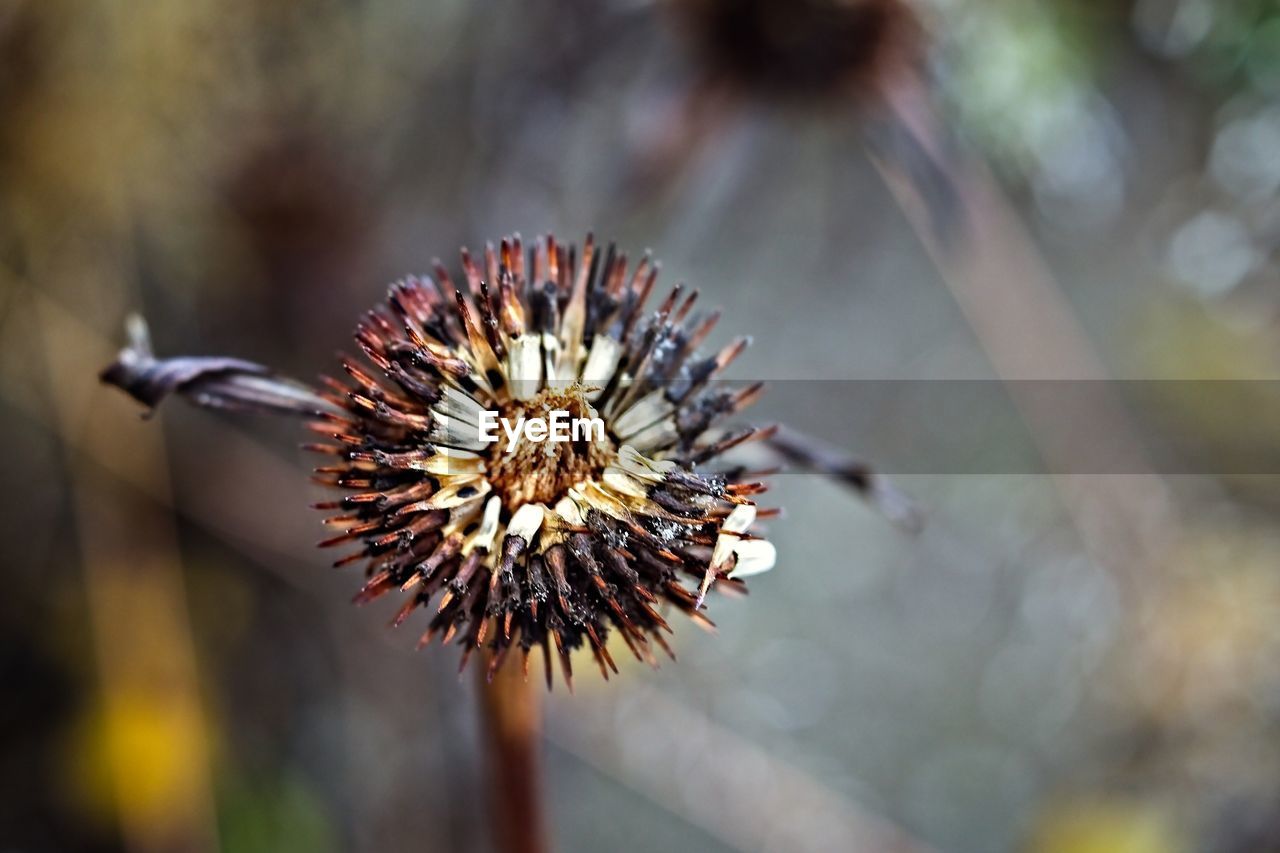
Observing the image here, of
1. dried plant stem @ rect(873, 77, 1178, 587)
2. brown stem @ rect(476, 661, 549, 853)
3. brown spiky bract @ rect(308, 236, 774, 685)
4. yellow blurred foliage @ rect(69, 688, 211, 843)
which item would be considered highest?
dried plant stem @ rect(873, 77, 1178, 587)

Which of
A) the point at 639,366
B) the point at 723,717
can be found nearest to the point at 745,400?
the point at 639,366

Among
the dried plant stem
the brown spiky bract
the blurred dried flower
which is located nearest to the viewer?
the brown spiky bract

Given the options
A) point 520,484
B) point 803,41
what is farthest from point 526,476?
point 803,41

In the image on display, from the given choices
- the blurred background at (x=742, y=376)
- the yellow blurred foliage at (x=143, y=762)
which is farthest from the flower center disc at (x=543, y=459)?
the yellow blurred foliage at (x=143, y=762)

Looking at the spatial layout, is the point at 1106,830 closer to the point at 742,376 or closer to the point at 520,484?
the point at 742,376

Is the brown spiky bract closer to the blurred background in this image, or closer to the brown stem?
the brown stem

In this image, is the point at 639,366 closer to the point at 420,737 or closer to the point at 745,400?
the point at 745,400

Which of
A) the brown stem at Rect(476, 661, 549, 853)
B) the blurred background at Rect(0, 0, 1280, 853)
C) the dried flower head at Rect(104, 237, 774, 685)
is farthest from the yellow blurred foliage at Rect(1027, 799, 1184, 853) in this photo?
the dried flower head at Rect(104, 237, 774, 685)

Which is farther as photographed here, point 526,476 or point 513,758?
point 513,758
